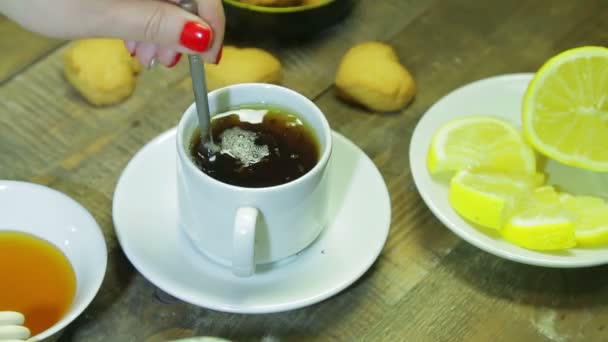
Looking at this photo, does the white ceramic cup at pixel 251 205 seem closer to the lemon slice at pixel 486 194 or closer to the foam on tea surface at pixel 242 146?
the foam on tea surface at pixel 242 146

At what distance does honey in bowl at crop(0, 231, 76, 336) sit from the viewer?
2.43 ft

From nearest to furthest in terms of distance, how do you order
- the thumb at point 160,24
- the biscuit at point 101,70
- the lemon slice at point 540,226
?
the thumb at point 160,24
the lemon slice at point 540,226
the biscuit at point 101,70

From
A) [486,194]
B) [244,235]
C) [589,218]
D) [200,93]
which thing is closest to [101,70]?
[200,93]

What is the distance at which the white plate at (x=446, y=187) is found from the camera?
796mm

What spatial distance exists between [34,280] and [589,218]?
0.59 m

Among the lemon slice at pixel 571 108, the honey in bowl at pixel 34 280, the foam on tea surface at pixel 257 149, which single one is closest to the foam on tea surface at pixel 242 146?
the foam on tea surface at pixel 257 149

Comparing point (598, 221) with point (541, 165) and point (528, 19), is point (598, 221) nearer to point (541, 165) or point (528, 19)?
point (541, 165)

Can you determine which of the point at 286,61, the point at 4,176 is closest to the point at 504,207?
the point at 286,61

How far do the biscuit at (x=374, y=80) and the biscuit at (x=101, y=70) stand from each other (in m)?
0.29

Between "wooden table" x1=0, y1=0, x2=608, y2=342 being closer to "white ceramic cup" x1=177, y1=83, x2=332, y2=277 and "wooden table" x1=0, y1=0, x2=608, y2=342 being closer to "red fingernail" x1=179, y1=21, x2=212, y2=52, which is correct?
"white ceramic cup" x1=177, y1=83, x2=332, y2=277

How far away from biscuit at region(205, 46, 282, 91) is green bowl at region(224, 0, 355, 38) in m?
0.05

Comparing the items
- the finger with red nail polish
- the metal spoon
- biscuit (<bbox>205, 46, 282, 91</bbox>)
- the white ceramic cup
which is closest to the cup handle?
the white ceramic cup

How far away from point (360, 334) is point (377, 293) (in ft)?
0.19

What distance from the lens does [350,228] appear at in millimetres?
830
